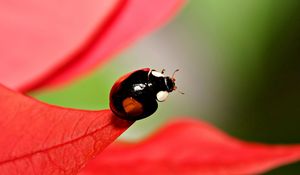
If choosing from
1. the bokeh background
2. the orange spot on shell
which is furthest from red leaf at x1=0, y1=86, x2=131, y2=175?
the bokeh background

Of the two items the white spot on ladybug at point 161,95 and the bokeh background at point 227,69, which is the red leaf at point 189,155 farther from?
the bokeh background at point 227,69

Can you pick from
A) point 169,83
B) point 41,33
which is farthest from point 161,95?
point 41,33

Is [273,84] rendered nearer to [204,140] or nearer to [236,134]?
[236,134]

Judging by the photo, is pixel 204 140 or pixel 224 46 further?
pixel 224 46

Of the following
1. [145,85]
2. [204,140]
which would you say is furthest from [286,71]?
[145,85]

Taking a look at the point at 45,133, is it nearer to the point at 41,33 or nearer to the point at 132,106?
the point at 132,106

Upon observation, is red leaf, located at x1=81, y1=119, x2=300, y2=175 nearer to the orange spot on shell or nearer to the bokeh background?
the orange spot on shell

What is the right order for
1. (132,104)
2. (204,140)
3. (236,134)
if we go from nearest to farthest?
(132,104), (204,140), (236,134)
